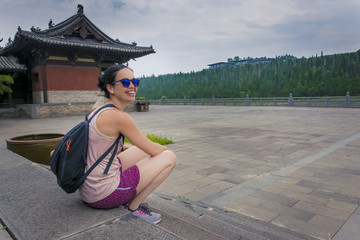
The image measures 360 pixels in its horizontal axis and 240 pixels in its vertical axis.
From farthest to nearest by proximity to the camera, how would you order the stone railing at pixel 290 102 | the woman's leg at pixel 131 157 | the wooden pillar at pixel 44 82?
1. the stone railing at pixel 290 102
2. the wooden pillar at pixel 44 82
3. the woman's leg at pixel 131 157

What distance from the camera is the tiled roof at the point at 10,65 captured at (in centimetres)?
1593

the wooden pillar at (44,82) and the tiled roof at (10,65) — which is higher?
the tiled roof at (10,65)

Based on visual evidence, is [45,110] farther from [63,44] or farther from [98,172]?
[98,172]

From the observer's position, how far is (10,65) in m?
16.5

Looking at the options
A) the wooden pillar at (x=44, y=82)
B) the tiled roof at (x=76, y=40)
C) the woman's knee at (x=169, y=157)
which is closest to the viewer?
the woman's knee at (x=169, y=157)

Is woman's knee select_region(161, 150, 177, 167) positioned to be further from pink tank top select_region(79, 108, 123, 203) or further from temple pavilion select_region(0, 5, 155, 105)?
temple pavilion select_region(0, 5, 155, 105)

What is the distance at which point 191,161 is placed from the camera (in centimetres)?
485

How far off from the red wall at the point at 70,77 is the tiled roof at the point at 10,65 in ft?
6.20

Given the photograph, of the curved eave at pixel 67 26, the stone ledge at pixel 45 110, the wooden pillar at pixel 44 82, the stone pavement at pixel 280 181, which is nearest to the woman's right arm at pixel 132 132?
the stone pavement at pixel 280 181

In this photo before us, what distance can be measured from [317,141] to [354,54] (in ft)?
110

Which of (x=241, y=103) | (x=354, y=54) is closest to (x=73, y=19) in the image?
(x=241, y=103)

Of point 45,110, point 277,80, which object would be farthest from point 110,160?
point 277,80

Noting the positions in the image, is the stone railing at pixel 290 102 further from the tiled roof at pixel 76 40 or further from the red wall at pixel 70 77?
the red wall at pixel 70 77

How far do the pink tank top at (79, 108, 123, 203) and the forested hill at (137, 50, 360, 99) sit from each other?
32.0 meters
